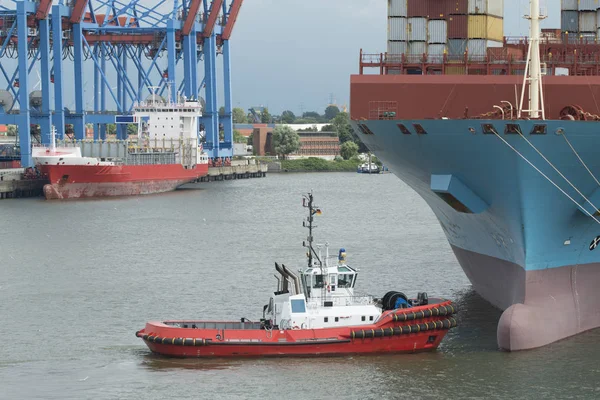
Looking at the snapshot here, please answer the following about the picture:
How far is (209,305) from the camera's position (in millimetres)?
33281

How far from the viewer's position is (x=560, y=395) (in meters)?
23.5

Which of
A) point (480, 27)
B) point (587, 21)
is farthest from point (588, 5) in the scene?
point (480, 27)

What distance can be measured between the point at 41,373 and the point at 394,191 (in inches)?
2871

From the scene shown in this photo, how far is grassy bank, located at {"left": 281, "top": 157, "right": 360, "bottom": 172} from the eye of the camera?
14862cm

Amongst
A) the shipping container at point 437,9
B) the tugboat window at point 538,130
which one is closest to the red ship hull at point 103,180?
the shipping container at point 437,9

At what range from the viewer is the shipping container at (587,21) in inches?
1287

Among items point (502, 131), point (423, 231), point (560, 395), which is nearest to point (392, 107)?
point (502, 131)

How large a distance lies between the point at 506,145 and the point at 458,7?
6.45 m

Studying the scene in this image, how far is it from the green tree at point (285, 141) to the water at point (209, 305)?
98.5m

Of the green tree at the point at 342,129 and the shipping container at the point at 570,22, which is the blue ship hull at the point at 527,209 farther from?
the green tree at the point at 342,129

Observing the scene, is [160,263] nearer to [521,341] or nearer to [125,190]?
[521,341]

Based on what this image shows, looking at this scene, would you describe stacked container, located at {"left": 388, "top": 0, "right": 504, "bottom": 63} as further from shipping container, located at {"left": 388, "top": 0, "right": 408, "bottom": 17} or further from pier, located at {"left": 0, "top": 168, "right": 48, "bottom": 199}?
pier, located at {"left": 0, "top": 168, "right": 48, "bottom": 199}

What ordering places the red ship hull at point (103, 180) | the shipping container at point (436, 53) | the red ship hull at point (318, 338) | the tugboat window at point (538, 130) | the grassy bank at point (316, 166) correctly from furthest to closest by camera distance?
1. the grassy bank at point (316, 166)
2. the red ship hull at point (103, 180)
3. the shipping container at point (436, 53)
4. the tugboat window at point (538, 130)
5. the red ship hull at point (318, 338)

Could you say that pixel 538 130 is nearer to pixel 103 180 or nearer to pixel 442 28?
pixel 442 28
